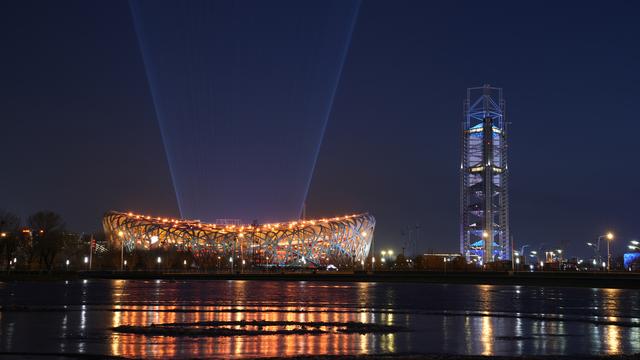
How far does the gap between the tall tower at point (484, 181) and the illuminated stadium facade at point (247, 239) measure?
2389 centimetres

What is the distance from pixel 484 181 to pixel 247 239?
4684 centimetres

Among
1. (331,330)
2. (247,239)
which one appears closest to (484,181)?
(247,239)

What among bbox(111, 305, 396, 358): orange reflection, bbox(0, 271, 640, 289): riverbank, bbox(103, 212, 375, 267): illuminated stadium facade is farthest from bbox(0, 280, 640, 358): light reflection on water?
bbox(103, 212, 375, 267): illuminated stadium facade

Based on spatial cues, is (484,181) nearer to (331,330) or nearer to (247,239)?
(247,239)

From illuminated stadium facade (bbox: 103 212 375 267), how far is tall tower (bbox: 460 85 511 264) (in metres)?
23.9

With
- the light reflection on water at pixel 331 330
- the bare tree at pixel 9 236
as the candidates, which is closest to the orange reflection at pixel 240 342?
the light reflection on water at pixel 331 330

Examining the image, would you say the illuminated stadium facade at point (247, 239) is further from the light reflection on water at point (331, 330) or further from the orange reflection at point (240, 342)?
the orange reflection at point (240, 342)

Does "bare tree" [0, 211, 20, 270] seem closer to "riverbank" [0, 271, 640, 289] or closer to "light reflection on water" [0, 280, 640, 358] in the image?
"riverbank" [0, 271, 640, 289]

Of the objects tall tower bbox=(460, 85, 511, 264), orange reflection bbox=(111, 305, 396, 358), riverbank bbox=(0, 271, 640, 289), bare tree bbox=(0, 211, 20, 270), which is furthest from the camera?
tall tower bbox=(460, 85, 511, 264)

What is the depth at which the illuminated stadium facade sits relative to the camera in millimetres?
140250

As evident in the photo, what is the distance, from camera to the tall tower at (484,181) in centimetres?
12769

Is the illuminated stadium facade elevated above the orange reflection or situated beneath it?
elevated above

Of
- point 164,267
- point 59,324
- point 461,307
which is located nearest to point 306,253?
point 164,267

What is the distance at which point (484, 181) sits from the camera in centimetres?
12738
